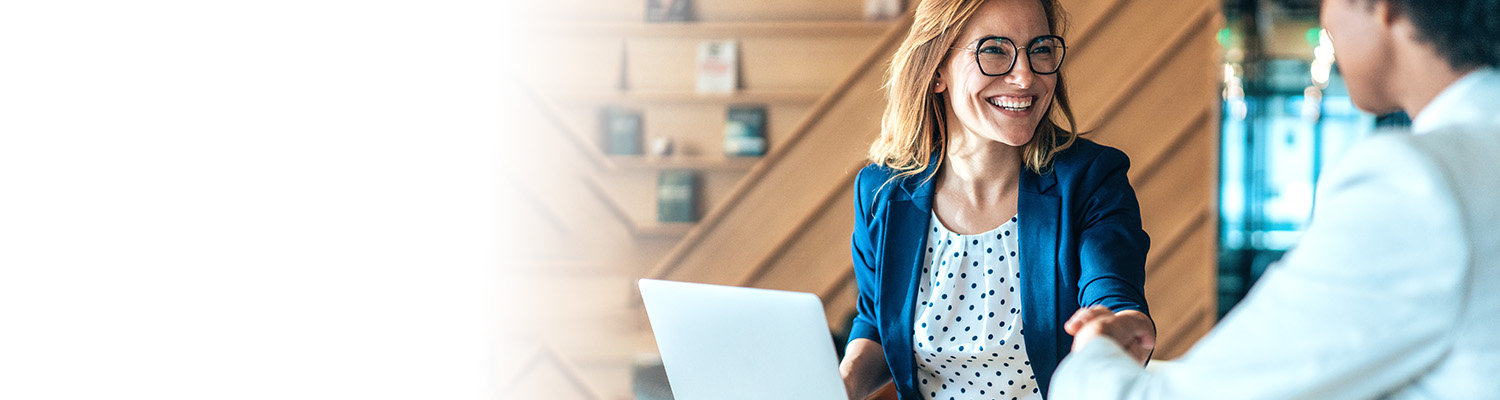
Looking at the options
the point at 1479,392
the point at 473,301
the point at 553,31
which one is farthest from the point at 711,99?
the point at 1479,392

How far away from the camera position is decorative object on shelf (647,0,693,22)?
4039mm

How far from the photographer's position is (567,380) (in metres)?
4.09

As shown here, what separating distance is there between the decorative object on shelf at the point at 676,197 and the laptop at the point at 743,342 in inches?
109

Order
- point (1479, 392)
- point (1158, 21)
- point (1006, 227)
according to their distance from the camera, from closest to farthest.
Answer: point (1479, 392)
point (1006, 227)
point (1158, 21)

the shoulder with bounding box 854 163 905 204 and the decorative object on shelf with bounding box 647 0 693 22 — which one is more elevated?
the decorative object on shelf with bounding box 647 0 693 22

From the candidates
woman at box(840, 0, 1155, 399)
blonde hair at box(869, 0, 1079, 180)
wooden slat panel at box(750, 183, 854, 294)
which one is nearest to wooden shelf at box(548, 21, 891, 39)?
wooden slat panel at box(750, 183, 854, 294)

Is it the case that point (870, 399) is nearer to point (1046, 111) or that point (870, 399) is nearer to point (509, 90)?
point (1046, 111)

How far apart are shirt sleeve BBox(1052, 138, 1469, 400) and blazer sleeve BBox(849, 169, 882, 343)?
33.3 inches

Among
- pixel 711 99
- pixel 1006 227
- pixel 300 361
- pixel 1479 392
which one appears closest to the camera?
pixel 1479 392

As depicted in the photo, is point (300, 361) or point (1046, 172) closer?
point (1046, 172)

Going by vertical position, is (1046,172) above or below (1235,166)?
above

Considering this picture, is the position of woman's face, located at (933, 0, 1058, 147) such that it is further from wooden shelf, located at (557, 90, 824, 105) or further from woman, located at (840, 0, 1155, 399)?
wooden shelf, located at (557, 90, 824, 105)

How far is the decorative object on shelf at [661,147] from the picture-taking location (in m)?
4.08

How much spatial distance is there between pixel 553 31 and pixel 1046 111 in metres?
2.81
